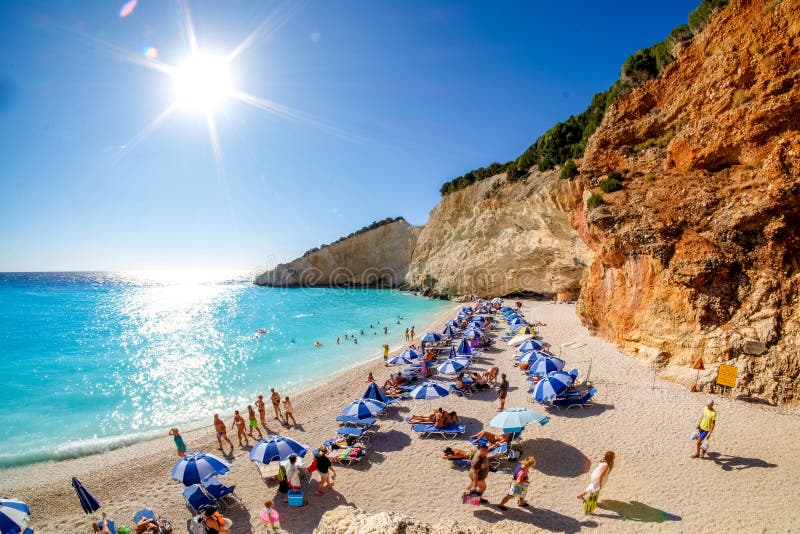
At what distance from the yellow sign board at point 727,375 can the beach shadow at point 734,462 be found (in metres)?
2.64

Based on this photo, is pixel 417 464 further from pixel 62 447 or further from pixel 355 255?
pixel 355 255

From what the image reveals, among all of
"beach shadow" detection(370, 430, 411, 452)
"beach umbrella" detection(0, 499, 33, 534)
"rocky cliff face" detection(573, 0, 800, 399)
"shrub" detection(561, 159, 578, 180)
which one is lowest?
"beach shadow" detection(370, 430, 411, 452)

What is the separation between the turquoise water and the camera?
14.3 metres

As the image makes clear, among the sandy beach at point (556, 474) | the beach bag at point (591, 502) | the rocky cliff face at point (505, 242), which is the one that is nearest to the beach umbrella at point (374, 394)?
the sandy beach at point (556, 474)

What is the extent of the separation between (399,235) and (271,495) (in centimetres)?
6477

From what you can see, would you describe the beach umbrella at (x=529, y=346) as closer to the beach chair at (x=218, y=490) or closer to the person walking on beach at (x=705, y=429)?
the person walking on beach at (x=705, y=429)

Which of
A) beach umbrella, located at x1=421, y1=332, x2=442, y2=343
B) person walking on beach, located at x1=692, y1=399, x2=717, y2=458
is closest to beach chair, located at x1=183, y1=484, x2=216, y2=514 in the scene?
person walking on beach, located at x1=692, y1=399, x2=717, y2=458

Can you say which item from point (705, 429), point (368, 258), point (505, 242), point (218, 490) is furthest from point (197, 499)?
point (368, 258)

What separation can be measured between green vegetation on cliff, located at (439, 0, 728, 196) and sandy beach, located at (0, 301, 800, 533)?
14249mm

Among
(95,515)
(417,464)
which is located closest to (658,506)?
(417,464)

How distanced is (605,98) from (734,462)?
824 inches

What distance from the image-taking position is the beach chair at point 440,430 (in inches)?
399

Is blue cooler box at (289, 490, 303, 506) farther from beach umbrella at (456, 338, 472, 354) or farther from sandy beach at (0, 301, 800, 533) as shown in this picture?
beach umbrella at (456, 338, 472, 354)

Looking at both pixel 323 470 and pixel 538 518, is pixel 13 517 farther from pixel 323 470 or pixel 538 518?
pixel 538 518
